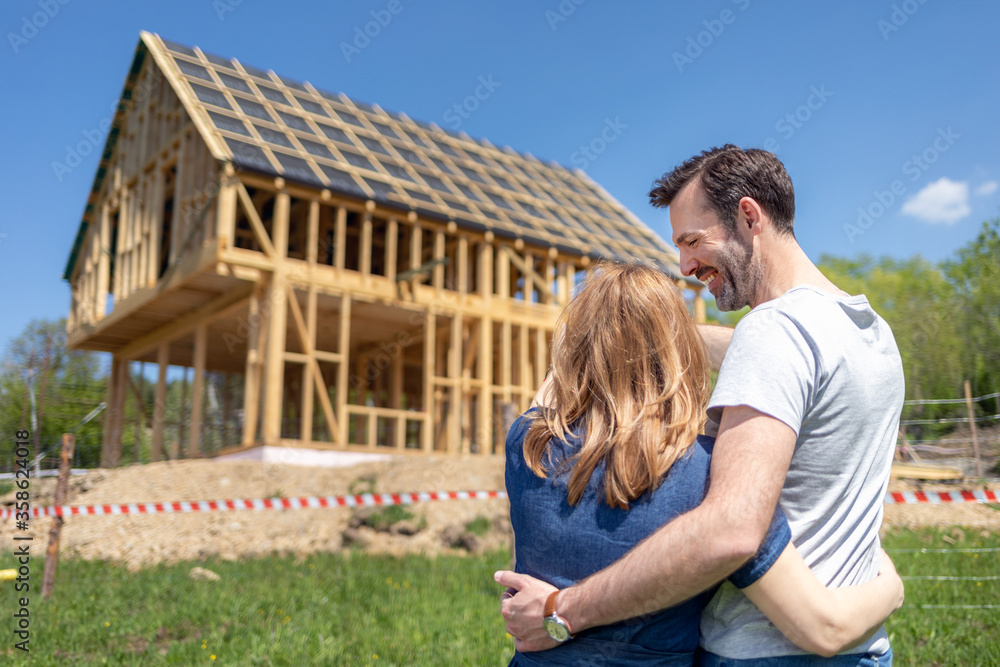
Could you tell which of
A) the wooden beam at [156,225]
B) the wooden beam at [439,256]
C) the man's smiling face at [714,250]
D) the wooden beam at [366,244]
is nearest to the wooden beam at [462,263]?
the wooden beam at [439,256]

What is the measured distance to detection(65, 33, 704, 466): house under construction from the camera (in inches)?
644

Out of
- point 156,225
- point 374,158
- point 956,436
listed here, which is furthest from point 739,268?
point 156,225

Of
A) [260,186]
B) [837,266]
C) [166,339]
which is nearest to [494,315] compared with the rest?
[260,186]

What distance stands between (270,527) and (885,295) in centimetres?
4044

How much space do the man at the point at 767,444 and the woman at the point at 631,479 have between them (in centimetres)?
6

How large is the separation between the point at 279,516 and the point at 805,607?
11498mm

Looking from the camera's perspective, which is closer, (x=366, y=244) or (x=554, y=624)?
(x=554, y=624)

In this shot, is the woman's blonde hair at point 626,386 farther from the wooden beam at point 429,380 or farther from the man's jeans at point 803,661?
the wooden beam at point 429,380

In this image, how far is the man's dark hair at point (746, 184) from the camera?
1860mm

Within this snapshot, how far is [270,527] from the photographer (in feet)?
38.5

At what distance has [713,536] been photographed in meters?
1.45

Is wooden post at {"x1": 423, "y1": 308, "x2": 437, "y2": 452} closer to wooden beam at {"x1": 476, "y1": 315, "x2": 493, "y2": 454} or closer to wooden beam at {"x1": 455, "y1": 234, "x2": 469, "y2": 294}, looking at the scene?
wooden beam at {"x1": 455, "y1": 234, "x2": 469, "y2": 294}

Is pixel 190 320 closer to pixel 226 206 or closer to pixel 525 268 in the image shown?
pixel 226 206

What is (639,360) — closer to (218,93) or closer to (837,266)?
(218,93)
